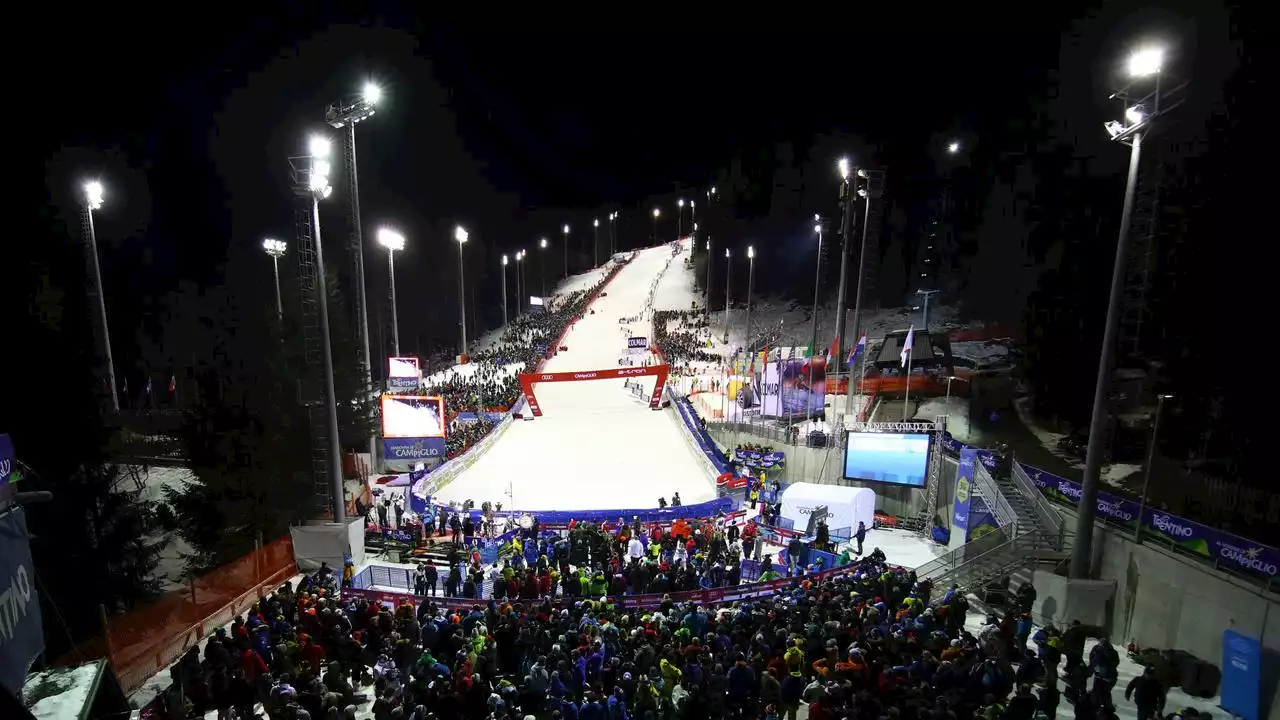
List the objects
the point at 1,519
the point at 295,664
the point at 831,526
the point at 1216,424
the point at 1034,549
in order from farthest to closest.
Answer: the point at 1216,424, the point at 831,526, the point at 1034,549, the point at 295,664, the point at 1,519

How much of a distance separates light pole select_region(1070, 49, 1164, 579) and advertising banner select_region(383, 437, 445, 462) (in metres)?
15.9

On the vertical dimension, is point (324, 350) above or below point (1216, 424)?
above

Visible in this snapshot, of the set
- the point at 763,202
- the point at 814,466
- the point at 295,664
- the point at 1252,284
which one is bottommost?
the point at 814,466

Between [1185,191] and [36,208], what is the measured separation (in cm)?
4471

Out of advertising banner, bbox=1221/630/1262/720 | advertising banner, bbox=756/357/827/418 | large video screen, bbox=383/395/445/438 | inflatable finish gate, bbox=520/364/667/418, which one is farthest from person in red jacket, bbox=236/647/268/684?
inflatable finish gate, bbox=520/364/667/418

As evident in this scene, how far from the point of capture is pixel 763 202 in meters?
74.4

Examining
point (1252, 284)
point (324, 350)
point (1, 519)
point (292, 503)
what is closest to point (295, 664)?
point (1, 519)

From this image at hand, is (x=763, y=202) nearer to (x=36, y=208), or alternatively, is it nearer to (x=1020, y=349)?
(x=1020, y=349)

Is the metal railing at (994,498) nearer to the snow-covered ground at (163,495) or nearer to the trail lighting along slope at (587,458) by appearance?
the trail lighting along slope at (587,458)

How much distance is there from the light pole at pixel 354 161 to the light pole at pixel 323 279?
2238mm

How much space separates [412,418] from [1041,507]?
55.3ft

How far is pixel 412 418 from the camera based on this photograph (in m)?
18.5

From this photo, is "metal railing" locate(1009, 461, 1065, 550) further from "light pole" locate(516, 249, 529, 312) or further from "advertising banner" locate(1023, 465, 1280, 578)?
"light pole" locate(516, 249, 529, 312)

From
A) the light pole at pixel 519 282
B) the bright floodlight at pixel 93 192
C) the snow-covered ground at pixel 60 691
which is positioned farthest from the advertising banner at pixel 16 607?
the light pole at pixel 519 282
